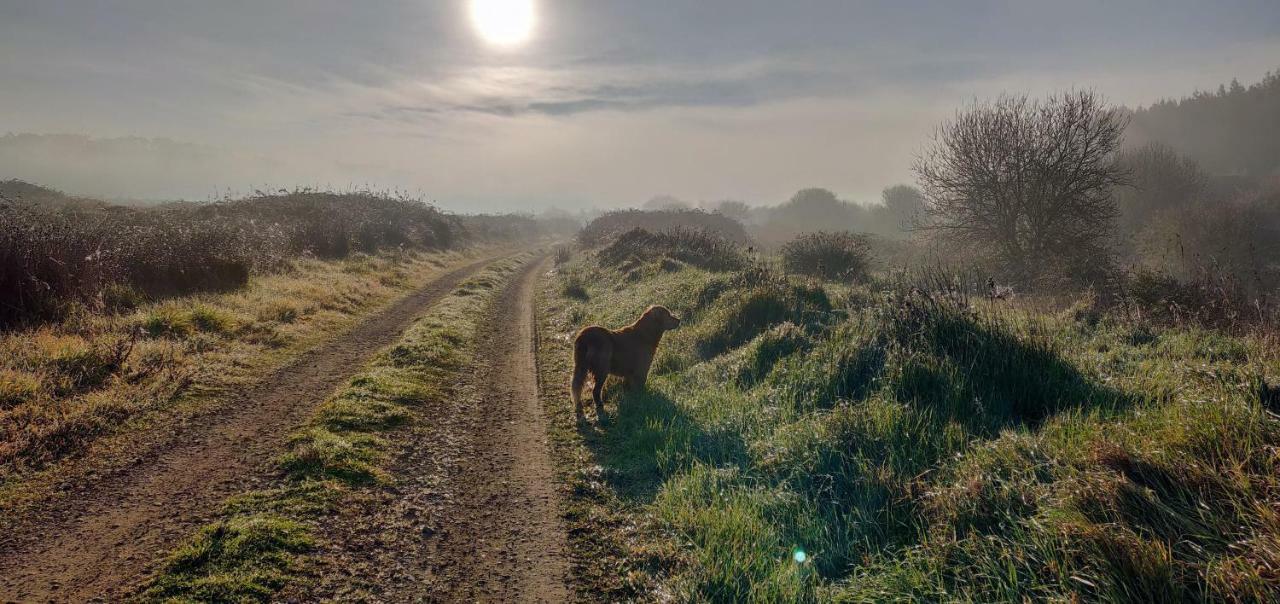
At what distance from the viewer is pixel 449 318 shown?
46.2 ft

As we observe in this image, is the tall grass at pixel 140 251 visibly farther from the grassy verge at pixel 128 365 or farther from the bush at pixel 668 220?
the bush at pixel 668 220

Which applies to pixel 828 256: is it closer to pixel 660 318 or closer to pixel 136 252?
pixel 660 318

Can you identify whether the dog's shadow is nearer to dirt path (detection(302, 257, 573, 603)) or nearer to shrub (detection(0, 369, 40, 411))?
dirt path (detection(302, 257, 573, 603))

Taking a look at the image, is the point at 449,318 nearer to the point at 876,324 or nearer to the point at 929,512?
the point at 876,324

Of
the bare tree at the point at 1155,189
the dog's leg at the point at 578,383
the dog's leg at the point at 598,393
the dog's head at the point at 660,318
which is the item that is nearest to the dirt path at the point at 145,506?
the dog's leg at the point at 578,383

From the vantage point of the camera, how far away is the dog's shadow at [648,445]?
6.18m

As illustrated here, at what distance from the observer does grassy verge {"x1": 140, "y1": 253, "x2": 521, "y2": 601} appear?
13.2 ft

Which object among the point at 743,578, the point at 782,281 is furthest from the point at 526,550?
the point at 782,281

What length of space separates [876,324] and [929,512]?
388 centimetres

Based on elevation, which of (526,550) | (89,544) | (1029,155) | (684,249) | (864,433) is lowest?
(526,550)

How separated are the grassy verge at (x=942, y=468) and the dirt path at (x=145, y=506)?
139 inches

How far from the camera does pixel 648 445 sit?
691 centimetres

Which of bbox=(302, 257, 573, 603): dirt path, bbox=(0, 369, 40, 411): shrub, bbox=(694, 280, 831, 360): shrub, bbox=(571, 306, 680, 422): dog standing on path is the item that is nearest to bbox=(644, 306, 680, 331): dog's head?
bbox=(571, 306, 680, 422): dog standing on path

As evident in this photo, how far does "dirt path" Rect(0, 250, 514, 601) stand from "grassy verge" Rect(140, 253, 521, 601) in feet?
0.94
